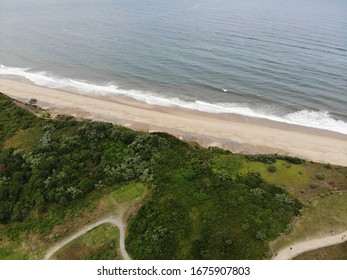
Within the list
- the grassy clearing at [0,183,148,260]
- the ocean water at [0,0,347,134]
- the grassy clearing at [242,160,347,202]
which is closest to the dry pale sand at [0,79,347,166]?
the ocean water at [0,0,347,134]

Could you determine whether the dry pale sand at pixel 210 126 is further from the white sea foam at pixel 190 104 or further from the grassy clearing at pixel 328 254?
the grassy clearing at pixel 328 254

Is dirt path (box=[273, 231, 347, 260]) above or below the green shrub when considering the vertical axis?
below

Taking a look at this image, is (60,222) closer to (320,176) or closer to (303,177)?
(303,177)

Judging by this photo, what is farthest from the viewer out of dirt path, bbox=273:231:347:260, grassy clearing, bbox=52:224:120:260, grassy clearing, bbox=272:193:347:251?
grassy clearing, bbox=272:193:347:251

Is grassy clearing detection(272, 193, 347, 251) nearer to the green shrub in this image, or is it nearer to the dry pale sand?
the green shrub
